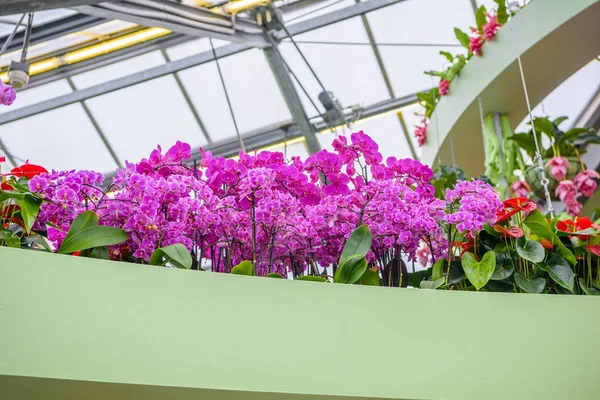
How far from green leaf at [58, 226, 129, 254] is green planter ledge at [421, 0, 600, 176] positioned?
11.1 feet

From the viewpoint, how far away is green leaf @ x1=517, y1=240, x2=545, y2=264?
2.01m

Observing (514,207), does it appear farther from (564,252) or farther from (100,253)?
(100,253)

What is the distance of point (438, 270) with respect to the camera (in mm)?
2084

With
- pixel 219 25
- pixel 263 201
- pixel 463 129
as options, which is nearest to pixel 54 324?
pixel 263 201

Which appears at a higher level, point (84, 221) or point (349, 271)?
point (84, 221)

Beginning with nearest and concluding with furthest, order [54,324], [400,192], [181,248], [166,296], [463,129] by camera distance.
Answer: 1. [54,324]
2. [166,296]
3. [181,248]
4. [400,192]
5. [463,129]

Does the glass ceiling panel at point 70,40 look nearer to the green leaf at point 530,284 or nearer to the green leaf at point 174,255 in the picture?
the green leaf at point 174,255

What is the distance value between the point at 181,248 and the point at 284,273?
42cm

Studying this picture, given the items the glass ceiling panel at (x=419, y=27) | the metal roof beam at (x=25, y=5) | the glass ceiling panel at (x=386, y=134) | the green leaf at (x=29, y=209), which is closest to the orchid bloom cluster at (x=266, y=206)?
the green leaf at (x=29, y=209)

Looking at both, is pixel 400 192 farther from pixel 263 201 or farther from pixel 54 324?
pixel 54 324

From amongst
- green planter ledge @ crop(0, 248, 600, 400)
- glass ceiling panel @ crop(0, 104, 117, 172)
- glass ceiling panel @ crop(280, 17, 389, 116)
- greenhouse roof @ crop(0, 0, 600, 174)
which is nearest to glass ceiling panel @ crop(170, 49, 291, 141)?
greenhouse roof @ crop(0, 0, 600, 174)

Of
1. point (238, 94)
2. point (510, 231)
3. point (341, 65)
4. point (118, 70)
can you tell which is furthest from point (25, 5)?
point (341, 65)

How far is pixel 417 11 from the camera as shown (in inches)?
328

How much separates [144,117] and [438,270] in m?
7.08
